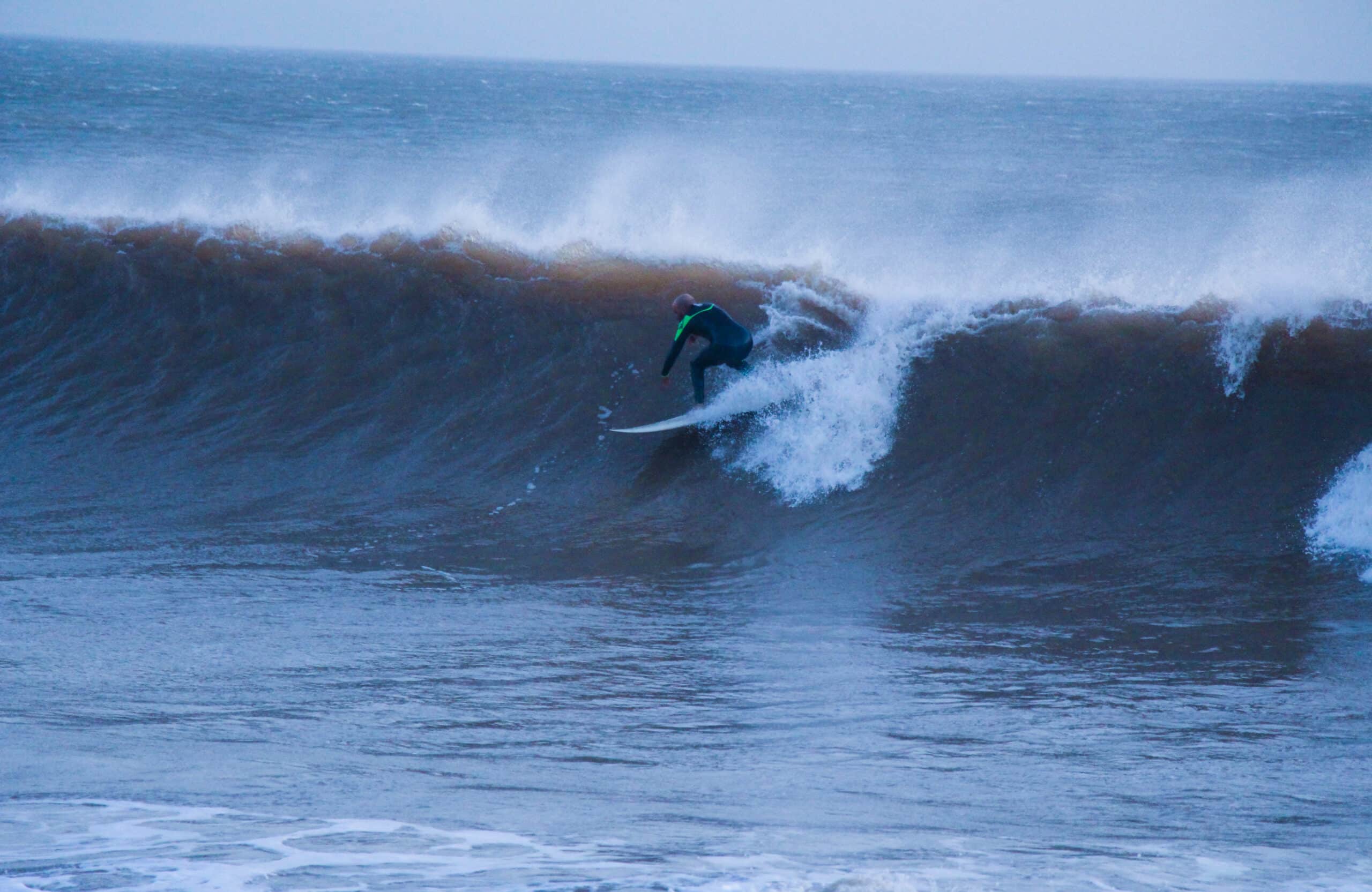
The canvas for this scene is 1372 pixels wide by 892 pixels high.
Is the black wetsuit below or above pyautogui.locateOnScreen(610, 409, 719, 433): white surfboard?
above

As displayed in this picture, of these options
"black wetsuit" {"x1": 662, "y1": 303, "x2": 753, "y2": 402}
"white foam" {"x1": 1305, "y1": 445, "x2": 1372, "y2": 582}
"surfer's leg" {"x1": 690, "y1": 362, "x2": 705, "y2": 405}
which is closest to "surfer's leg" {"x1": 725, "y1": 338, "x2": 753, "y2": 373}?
"black wetsuit" {"x1": 662, "y1": 303, "x2": 753, "y2": 402}

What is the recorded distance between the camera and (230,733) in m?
5.15

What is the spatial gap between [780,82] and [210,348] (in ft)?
422

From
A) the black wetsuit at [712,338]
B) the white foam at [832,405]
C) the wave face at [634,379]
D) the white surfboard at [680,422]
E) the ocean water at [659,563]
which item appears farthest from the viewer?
the white surfboard at [680,422]

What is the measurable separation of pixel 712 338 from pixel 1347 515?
462 cm

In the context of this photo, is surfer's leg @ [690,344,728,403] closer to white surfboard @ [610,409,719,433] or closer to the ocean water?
white surfboard @ [610,409,719,433]

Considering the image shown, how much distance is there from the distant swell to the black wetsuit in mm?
483

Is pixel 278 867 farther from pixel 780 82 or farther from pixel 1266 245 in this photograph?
pixel 780 82

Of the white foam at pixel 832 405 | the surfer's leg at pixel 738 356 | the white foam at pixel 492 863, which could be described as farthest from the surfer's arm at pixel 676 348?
the white foam at pixel 492 863

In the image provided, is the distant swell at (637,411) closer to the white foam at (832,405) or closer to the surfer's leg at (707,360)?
the white foam at (832,405)

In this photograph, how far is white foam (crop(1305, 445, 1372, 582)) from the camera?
7660 mm

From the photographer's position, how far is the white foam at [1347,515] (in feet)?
Result: 25.1

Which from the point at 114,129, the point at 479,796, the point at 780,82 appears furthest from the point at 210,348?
the point at 780,82

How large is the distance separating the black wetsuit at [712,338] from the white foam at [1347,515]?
4232 mm
